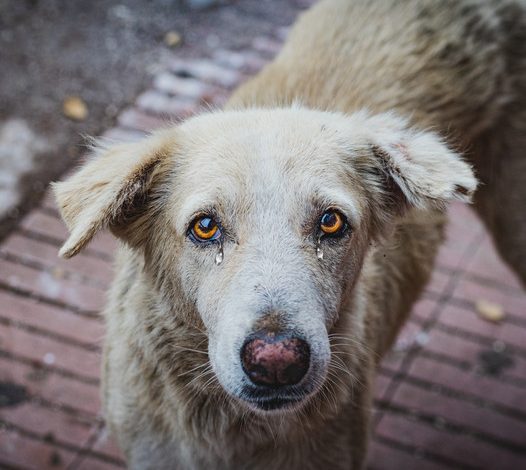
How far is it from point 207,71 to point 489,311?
2.68m

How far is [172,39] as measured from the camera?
6.08m

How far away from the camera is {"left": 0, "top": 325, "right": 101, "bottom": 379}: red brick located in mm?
4098

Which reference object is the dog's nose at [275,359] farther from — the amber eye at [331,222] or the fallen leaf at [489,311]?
the fallen leaf at [489,311]

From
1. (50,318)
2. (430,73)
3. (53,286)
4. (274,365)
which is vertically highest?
(430,73)

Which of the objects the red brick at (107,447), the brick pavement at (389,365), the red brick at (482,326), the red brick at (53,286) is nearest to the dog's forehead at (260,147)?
the brick pavement at (389,365)

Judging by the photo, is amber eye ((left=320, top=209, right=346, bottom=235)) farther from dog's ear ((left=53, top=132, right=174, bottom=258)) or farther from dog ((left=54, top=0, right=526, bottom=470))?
dog's ear ((left=53, top=132, right=174, bottom=258))

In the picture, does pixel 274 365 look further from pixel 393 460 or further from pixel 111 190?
pixel 393 460

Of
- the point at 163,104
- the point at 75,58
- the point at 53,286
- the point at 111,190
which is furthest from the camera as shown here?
the point at 75,58

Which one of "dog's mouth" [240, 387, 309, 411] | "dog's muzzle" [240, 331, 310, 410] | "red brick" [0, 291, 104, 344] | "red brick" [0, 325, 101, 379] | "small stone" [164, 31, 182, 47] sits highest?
"small stone" [164, 31, 182, 47]

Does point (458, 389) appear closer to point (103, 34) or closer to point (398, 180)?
point (398, 180)

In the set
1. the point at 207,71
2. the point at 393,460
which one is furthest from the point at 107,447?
the point at 207,71

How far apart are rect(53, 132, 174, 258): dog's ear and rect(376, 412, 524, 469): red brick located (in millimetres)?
1955

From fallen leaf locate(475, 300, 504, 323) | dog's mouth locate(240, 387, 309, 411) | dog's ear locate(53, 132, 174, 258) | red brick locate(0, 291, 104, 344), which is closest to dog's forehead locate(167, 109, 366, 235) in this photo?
dog's ear locate(53, 132, 174, 258)

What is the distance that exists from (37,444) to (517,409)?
2.45 m
